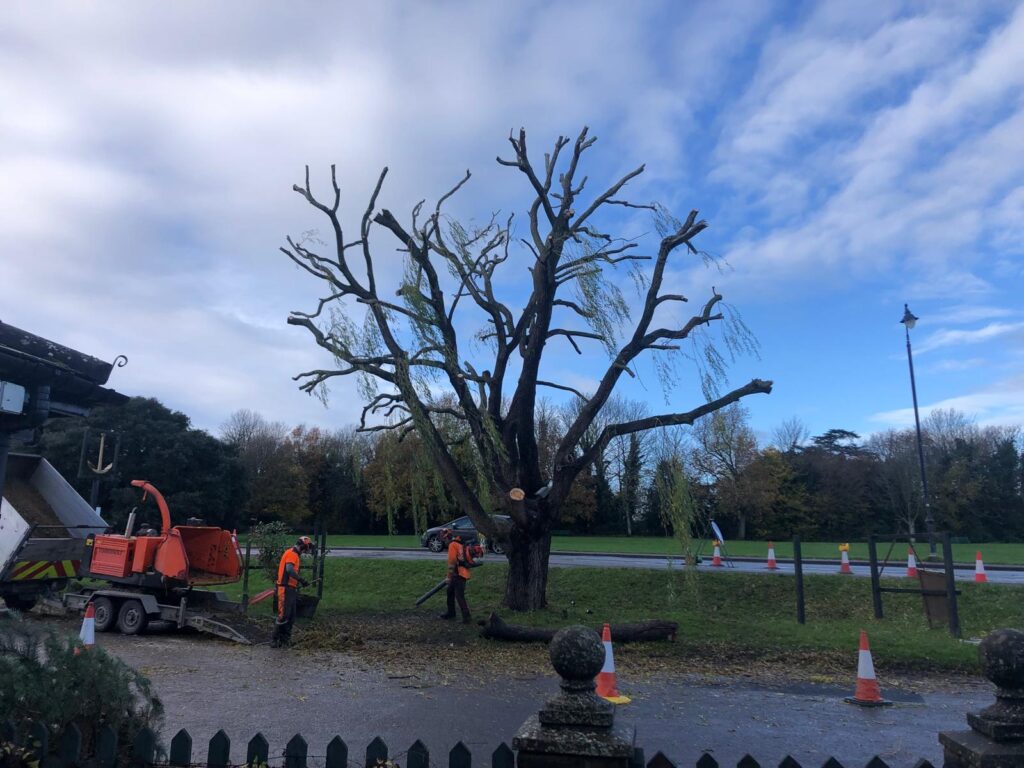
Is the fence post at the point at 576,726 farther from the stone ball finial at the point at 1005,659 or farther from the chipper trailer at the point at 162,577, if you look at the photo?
the chipper trailer at the point at 162,577

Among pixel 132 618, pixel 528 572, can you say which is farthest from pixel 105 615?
pixel 528 572

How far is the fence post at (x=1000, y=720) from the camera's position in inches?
131

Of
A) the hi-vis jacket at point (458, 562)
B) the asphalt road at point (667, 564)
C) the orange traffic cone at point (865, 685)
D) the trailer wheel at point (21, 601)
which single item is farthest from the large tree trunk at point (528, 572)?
the trailer wheel at point (21, 601)

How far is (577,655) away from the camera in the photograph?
3688mm

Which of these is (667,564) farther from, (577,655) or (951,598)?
(577,655)

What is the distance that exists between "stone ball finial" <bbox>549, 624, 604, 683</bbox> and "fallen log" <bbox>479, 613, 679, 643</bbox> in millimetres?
8408

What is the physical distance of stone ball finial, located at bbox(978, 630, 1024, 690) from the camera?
346 centimetres

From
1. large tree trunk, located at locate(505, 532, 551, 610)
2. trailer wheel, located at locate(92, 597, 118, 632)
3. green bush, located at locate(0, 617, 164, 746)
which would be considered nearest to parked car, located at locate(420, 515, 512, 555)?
large tree trunk, located at locate(505, 532, 551, 610)

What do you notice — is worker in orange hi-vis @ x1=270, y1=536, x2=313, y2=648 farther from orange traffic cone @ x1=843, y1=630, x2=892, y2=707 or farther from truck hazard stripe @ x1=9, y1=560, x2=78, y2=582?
orange traffic cone @ x1=843, y1=630, x2=892, y2=707

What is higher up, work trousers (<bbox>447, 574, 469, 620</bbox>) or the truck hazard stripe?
the truck hazard stripe

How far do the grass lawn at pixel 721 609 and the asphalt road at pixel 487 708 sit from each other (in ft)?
3.35

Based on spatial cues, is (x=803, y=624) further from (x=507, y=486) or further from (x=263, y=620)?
(x=263, y=620)

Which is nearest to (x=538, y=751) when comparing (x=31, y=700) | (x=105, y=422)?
(x=31, y=700)

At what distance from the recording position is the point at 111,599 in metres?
13.0
